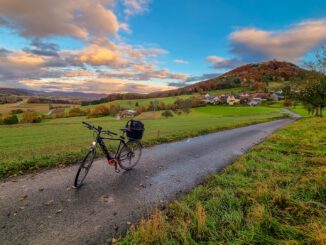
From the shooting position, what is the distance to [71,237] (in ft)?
10.6

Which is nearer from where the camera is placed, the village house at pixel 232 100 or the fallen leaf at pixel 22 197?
the fallen leaf at pixel 22 197

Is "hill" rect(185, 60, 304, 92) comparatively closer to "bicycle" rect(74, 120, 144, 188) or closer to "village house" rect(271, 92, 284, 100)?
"village house" rect(271, 92, 284, 100)

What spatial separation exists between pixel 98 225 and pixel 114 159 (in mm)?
2606

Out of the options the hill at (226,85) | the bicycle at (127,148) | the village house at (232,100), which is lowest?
the village house at (232,100)

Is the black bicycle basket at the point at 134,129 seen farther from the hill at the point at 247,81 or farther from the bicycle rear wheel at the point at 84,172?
the hill at the point at 247,81

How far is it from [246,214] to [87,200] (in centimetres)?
326

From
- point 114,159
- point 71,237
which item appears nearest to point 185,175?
point 114,159

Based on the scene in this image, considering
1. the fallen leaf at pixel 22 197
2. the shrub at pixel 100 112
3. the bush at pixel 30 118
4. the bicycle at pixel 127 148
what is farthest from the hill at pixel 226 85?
the fallen leaf at pixel 22 197

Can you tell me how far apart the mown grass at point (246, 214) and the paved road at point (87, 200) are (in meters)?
0.53

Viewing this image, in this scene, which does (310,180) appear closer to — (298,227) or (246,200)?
(246,200)

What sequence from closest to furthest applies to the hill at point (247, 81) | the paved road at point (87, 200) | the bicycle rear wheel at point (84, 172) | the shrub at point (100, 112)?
the paved road at point (87, 200) < the bicycle rear wheel at point (84, 172) < the shrub at point (100, 112) < the hill at point (247, 81)

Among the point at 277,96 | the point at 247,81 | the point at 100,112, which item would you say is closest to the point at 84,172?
the point at 100,112

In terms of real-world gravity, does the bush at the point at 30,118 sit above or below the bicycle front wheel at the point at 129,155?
below

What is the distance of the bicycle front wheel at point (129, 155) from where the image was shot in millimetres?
6297
